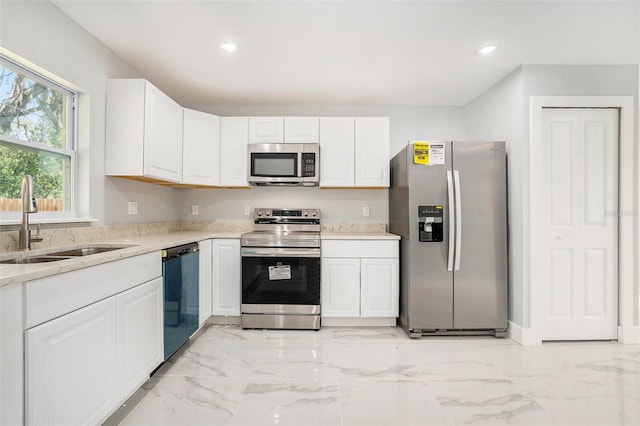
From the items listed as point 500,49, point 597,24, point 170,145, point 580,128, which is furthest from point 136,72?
point 580,128

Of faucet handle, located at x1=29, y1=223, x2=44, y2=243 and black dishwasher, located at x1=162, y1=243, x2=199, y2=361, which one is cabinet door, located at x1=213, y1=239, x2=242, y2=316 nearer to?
black dishwasher, located at x1=162, y1=243, x2=199, y2=361

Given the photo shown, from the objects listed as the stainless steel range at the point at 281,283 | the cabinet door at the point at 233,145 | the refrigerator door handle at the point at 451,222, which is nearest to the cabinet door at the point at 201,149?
the cabinet door at the point at 233,145

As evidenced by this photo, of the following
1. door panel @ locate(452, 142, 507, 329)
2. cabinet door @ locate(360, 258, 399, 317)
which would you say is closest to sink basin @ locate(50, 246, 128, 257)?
cabinet door @ locate(360, 258, 399, 317)

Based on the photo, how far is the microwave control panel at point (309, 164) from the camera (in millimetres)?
3242

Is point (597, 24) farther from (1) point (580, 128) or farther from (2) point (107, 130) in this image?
(2) point (107, 130)

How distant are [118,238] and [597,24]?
3.84 m

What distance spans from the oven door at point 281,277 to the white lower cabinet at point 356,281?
124 mm

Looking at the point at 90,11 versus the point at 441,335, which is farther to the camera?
the point at 441,335

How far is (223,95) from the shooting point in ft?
11.2

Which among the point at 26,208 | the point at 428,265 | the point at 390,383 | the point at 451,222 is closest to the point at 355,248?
the point at 428,265

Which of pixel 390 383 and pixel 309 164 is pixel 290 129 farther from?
pixel 390 383

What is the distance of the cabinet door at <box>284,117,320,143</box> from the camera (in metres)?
3.32

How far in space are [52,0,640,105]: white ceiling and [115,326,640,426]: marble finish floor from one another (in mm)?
2400

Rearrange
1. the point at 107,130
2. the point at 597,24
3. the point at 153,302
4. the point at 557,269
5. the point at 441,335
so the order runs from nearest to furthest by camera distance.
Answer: the point at 153,302 → the point at 597,24 → the point at 107,130 → the point at 557,269 → the point at 441,335
